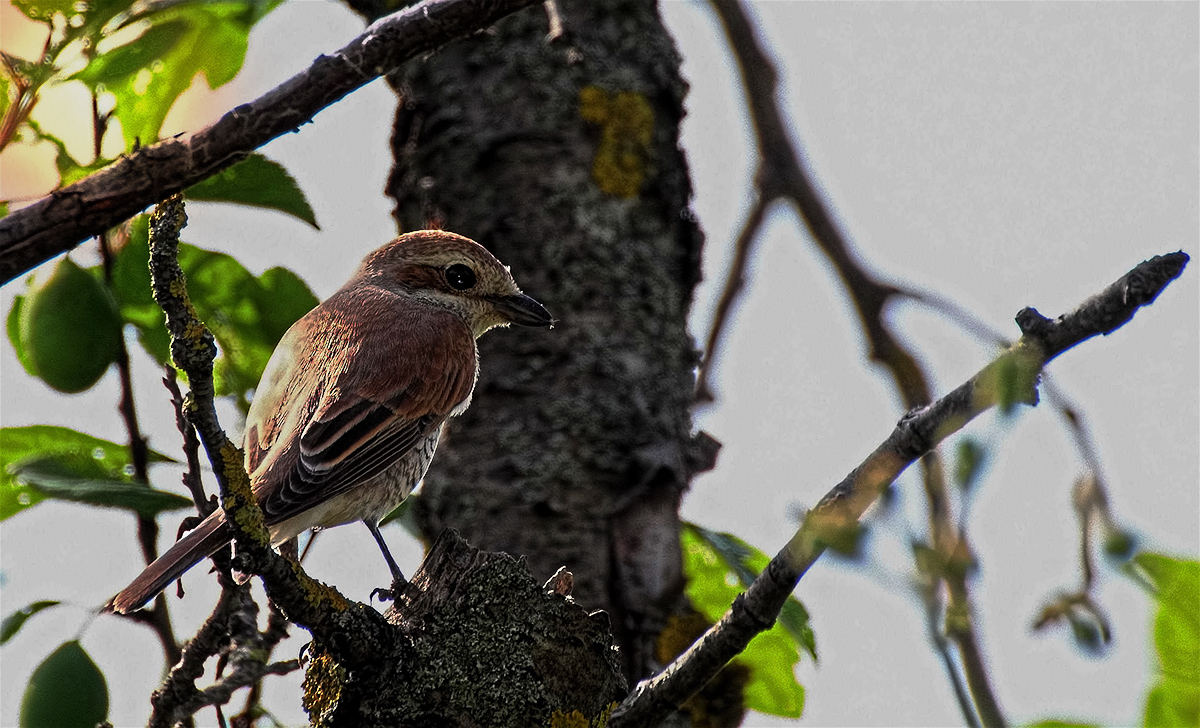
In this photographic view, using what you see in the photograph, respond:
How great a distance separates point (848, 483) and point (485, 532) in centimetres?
284

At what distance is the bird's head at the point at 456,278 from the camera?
495cm

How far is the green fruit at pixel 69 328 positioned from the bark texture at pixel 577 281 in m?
1.46

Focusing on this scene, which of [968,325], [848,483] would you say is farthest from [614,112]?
[848,483]

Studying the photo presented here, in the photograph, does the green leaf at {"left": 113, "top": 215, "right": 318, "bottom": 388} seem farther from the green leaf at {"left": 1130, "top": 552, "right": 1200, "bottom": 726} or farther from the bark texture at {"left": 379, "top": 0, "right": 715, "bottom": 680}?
the green leaf at {"left": 1130, "top": 552, "right": 1200, "bottom": 726}

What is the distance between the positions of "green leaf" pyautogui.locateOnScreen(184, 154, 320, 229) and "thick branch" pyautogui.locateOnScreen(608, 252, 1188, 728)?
1.85 meters

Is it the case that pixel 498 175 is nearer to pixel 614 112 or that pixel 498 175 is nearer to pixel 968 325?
pixel 614 112

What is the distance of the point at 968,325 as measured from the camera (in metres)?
3.55

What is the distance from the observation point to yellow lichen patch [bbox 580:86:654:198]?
521cm

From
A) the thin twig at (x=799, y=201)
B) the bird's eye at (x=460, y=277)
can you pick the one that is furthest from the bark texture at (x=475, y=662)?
the bird's eye at (x=460, y=277)

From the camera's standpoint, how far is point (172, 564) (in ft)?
10.4

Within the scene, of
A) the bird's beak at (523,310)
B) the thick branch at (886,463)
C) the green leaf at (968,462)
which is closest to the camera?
the green leaf at (968,462)

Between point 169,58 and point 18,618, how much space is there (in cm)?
188

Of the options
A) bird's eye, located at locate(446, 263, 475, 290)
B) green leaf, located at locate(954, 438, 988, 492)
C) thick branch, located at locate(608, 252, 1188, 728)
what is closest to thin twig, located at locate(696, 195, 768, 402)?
bird's eye, located at locate(446, 263, 475, 290)

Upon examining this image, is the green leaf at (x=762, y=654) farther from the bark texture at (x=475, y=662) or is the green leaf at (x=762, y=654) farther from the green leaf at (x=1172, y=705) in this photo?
the green leaf at (x=1172, y=705)
